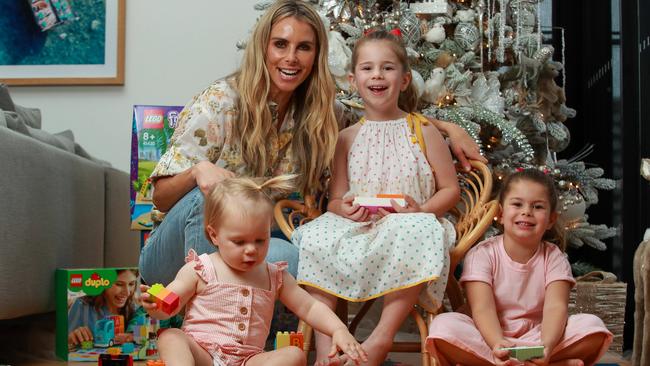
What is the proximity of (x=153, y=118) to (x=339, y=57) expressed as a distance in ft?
2.80

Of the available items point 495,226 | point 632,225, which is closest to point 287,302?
point 495,226

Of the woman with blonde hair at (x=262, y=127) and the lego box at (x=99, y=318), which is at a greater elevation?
the woman with blonde hair at (x=262, y=127)

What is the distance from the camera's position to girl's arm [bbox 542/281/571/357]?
2006mm

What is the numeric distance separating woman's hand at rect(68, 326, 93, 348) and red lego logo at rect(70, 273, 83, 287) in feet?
0.50

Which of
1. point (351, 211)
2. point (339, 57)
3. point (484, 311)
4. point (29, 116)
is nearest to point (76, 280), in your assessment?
point (29, 116)

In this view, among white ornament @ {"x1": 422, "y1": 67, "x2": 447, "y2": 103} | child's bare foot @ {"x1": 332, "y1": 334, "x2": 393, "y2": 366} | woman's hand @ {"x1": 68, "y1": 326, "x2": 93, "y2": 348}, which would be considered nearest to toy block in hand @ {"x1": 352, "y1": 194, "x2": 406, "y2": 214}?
child's bare foot @ {"x1": 332, "y1": 334, "x2": 393, "y2": 366}

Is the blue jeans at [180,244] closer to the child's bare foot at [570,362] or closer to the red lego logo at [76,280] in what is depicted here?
the red lego logo at [76,280]

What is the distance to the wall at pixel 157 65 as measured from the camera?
4375 mm

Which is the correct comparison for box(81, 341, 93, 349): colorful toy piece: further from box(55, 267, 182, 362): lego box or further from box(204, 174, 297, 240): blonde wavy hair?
box(204, 174, 297, 240): blonde wavy hair

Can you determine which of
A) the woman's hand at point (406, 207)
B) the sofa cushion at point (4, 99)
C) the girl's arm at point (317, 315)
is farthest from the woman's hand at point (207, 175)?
the sofa cushion at point (4, 99)

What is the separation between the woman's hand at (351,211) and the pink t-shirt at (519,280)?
0.32 meters

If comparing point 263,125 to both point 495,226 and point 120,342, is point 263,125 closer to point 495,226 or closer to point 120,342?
point 120,342

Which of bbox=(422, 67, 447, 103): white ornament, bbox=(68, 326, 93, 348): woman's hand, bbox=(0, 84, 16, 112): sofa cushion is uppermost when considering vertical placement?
bbox=(422, 67, 447, 103): white ornament

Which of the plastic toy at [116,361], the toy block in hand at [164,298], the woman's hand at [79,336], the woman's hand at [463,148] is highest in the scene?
the woman's hand at [463,148]
